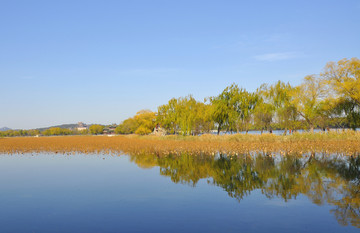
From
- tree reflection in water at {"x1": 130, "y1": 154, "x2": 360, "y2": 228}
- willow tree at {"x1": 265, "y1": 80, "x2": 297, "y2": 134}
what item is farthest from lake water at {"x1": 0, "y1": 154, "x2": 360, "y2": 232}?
willow tree at {"x1": 265, "y1": 80, "x2": 297, "y2": 134}

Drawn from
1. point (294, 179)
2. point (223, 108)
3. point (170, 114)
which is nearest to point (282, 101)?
point (223, 108)

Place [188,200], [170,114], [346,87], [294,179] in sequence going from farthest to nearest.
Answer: [170,114], [346,87], [294,179], [188,200]

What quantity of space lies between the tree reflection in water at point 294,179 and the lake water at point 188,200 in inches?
1.5

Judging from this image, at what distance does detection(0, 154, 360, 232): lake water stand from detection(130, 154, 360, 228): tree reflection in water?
4cm

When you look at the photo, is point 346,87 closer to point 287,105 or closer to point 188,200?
point 287,105

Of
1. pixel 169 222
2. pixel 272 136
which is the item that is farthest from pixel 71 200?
pixel 272 136

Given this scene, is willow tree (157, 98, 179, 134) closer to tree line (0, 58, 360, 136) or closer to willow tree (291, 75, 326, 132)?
tree line (0, 58, 360, 136)

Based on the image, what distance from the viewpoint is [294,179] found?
553 inches

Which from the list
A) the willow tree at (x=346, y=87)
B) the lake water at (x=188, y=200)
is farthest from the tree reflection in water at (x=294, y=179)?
the willow tree at (x=346, y=87)

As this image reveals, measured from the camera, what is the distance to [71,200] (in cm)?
1136

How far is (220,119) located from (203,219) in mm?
49220

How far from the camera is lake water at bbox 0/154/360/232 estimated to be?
8148 mm

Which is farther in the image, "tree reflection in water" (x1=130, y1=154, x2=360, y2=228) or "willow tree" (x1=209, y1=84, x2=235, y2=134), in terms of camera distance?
"willow tree" (x1=209, y1=84, x2=235, y2=134)

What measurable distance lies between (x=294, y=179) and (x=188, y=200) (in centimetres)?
642
